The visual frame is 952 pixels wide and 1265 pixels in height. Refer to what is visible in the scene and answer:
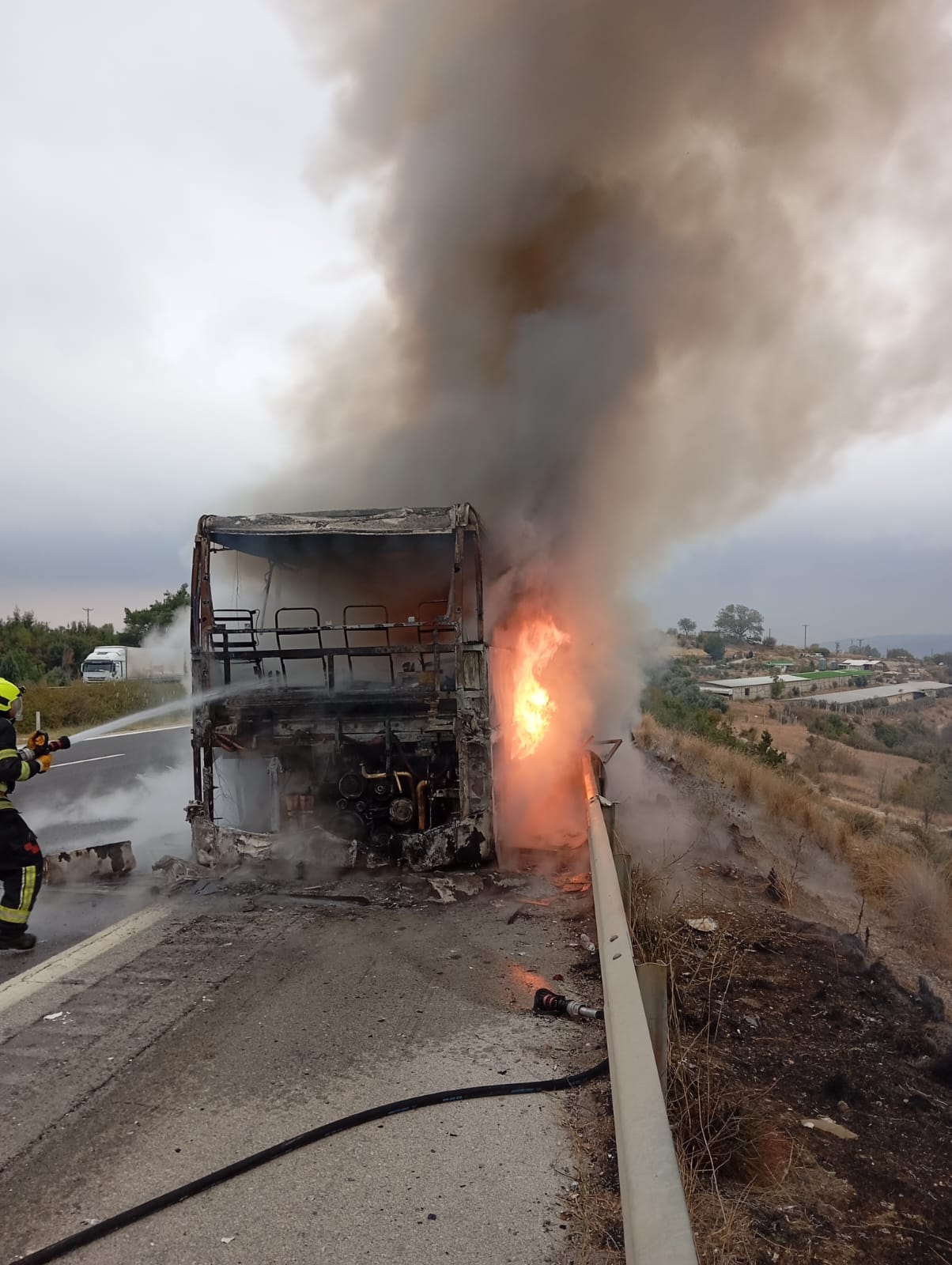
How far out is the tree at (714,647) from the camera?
6919cm

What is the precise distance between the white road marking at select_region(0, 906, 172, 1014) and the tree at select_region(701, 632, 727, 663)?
6514cm

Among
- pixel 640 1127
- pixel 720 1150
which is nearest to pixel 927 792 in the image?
pixel 720 1150

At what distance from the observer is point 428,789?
22.5 feet

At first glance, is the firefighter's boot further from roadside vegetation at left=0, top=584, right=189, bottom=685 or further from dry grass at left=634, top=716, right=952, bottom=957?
roadside vegetation at left=0, top=584, right=189, bottom=685

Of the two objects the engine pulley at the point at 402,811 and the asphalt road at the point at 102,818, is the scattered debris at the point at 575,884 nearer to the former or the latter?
the engine pulley at the point at 402,811

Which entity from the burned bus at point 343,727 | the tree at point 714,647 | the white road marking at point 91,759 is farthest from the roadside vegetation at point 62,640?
the tree at point 714,647

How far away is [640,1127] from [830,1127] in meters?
2.05

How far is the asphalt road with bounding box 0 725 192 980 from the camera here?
571 cm

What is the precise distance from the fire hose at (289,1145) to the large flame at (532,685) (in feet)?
16.2

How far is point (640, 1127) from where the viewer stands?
1.80m

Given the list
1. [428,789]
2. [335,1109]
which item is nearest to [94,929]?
[428,789]

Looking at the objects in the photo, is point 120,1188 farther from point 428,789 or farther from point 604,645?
point 604,645

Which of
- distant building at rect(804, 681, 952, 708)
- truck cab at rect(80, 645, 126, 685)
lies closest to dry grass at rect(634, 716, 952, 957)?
truck cab at rect(80, 645, 126, 685)

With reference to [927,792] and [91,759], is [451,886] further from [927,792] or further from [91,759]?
[927,792]
